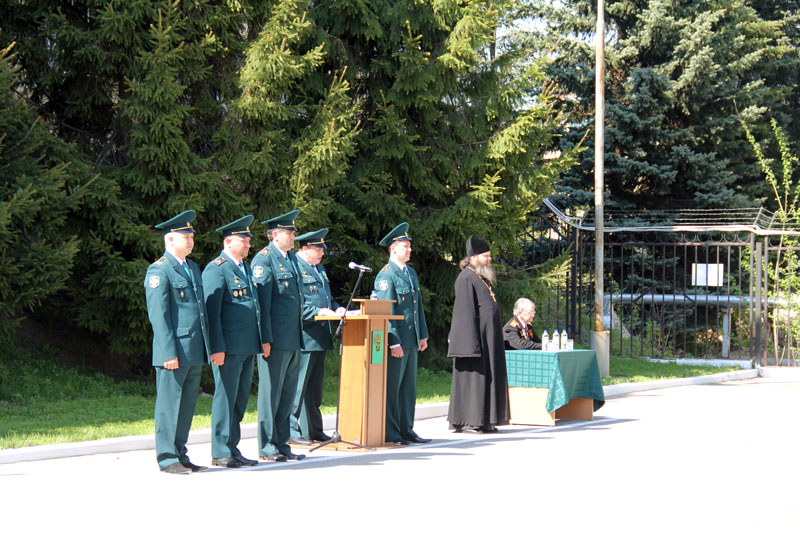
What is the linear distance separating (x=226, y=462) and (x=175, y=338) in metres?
1.22

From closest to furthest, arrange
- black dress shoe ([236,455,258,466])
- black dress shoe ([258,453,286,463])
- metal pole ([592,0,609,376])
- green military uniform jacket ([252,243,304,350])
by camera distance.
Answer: black dress shoe ([236,455,258,466]) → black dress shoe ([258,453,286,463]) → green military uniform jacket ([252,243,304,350]) → metal pole ([592,0,609,376])

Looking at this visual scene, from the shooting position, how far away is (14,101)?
41.3ft

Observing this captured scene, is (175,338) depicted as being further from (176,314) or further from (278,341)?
(278,341)

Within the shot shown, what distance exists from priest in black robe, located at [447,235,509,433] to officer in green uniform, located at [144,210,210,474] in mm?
3714

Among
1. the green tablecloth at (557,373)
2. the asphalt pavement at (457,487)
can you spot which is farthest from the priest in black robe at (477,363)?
the green tablecloth at (557,373)

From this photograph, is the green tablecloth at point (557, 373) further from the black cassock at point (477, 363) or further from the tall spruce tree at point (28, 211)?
the tall spruce tree at point (28, 211)

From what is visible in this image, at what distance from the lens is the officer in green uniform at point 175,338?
8.23 metres

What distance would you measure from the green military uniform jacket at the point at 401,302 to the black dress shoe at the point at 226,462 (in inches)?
87.5

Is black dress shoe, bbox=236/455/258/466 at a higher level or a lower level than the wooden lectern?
lower

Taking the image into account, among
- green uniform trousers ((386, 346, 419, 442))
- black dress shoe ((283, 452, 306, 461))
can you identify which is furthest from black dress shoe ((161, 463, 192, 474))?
green uniform trousers ((386, 346, 419, 442))

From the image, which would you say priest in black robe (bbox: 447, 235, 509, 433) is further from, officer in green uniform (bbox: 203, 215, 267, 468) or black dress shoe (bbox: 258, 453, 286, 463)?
officer in green uniform (bbox: 203, 215, 267, 468)

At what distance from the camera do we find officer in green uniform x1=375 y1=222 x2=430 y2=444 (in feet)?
33.8

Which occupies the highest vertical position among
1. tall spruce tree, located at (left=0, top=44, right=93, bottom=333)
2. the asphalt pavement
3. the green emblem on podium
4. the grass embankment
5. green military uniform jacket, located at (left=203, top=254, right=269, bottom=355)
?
tall spruce tree, located at (left=0, top=44, right=93, bottom=333)

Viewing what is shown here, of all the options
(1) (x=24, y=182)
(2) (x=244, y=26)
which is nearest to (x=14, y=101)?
(1) (x=24, y=182)
